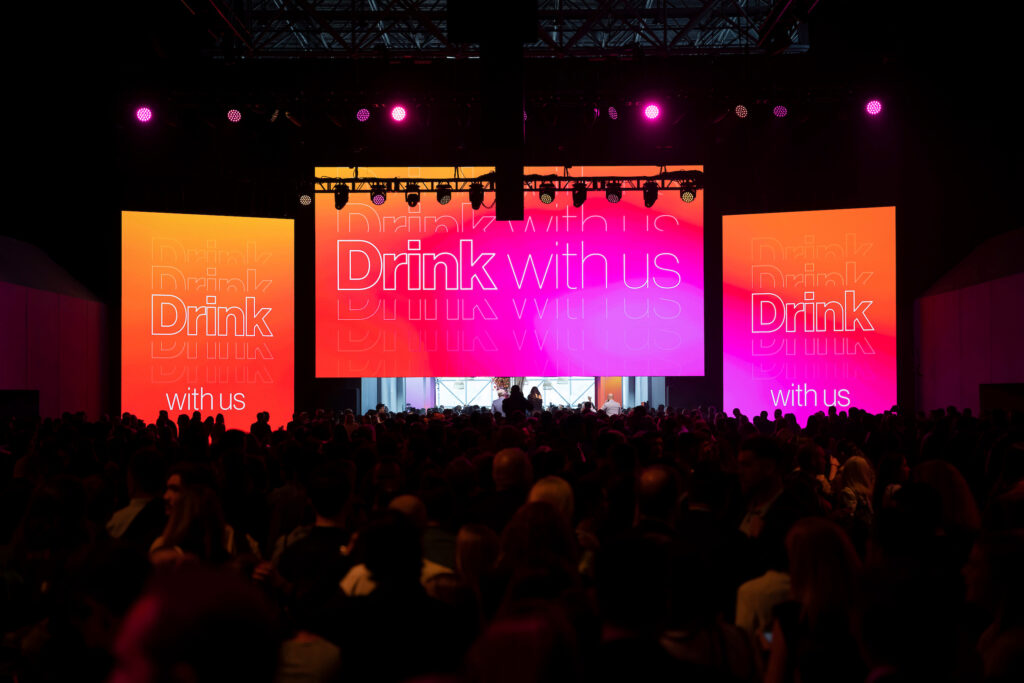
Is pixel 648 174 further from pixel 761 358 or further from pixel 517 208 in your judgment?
pixel 517 208

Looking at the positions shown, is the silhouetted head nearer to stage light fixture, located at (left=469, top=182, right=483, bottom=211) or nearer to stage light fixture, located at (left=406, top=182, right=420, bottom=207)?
stage light fixture, located at (left=469, top=182, right=483, bottom=211)

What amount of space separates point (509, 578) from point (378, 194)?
1376cm

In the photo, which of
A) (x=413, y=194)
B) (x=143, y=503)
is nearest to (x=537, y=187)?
(x=413, y=194)

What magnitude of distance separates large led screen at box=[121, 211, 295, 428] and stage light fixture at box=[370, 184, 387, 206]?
2571 millimetres

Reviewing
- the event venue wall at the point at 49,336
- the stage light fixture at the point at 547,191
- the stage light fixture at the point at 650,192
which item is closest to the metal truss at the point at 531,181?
the stage light fixture at the point at 547,191

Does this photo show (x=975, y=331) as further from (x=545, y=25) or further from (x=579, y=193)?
(x=545, y=25)

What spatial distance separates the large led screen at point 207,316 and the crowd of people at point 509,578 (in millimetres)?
11718

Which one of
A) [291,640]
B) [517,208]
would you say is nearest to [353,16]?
[517,208]

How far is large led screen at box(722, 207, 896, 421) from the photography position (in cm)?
1692

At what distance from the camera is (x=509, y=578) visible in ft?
9.96

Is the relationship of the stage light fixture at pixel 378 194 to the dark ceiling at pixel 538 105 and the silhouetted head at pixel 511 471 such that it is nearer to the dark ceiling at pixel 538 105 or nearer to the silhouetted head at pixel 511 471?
the dark ceiling at pixel 538 105

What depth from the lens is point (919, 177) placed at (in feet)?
56.4

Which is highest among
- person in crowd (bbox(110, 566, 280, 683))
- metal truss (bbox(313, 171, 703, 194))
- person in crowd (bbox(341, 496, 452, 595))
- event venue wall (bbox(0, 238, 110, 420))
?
metal truss (bbox(313, 171, 703, 194))

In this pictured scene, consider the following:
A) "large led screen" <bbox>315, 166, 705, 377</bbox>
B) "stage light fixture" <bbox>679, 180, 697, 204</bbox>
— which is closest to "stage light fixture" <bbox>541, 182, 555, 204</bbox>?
"large led screen" <bbox>315, 166, 705, 377</bbox>
